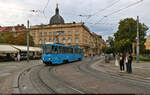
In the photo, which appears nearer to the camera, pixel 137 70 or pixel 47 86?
pixel 47 86

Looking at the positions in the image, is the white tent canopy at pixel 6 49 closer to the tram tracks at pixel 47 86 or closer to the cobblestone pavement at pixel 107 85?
the tram tracks at pixel 47 86

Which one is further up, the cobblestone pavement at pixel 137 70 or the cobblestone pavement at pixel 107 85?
the cobblestone pavement at pixel 107 85

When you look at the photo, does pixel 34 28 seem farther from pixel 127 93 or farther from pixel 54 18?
pixel 127 93

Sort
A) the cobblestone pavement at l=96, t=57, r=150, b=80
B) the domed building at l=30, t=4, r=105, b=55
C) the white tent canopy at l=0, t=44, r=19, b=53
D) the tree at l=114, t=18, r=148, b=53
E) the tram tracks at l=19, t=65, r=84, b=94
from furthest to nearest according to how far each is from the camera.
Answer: the domed building at l=30, t=4, r=105, b=55
the tree at l=114, t=18, r=148, b=53
the white tent canopy at l=0, t=44, r=19, b=53
the cobblestone pavement at l=96, t=57, r=150, b=80
the tram tracks at l=19, t=65, r=84, b=94

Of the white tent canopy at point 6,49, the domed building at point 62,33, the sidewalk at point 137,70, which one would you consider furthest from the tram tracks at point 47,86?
the domed building at point 62,33

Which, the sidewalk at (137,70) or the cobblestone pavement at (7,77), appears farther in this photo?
the sidewalk at (137,70)

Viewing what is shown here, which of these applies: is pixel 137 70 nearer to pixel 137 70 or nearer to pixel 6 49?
pixel 137 70

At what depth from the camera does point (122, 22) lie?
4175 cm

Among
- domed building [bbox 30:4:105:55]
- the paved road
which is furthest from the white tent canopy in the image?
domed building [bbox 30:4:105:55]

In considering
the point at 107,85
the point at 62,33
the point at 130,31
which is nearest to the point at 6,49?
the point at 107,85

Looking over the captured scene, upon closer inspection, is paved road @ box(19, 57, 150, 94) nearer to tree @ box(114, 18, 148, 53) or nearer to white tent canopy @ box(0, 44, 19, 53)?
white tent canopy @ box(0, 44, 19, 53)

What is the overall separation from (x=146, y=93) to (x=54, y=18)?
232ft

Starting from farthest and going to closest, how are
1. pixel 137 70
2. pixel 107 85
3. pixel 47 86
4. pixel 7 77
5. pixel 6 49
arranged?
pixel 6 49 → pixel 137 70 → pixel 7 77 → pixel 107 85 → pixel 47 86

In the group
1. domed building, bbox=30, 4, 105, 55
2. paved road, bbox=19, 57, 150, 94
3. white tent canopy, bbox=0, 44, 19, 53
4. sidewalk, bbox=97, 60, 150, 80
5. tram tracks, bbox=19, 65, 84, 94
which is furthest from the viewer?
domed building, bbox=30, 4, 105, 55
